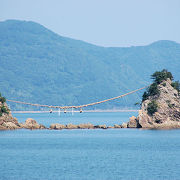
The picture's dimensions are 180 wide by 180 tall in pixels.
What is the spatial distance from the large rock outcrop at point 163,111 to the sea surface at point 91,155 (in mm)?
2321

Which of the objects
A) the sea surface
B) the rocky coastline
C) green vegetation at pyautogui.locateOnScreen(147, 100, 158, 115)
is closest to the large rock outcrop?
the rocky coastline

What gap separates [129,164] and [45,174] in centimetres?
839

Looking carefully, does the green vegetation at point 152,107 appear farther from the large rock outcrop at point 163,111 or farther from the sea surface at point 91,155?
the sea surface at point 91,155

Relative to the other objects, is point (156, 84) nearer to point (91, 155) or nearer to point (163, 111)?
point (163, 111)

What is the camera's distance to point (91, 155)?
55.0 metres

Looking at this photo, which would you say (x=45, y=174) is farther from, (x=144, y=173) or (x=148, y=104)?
(x=148, y=104)

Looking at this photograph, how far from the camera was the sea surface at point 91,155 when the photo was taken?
4306cm

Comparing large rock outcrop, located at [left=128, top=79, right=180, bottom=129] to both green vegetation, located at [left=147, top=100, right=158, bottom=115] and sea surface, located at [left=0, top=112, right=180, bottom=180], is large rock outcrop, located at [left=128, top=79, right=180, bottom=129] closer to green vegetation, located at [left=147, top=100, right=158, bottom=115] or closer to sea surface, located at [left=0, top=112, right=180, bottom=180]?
green vegetation, located at [left=147, top=100, right=158, bottom=115]

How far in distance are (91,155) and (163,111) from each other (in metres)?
28.7

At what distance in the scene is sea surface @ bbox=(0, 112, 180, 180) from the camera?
141ft

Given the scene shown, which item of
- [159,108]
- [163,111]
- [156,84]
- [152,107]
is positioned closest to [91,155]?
[152,107]

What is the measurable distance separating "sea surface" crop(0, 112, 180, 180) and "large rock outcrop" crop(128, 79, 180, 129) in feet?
7.62

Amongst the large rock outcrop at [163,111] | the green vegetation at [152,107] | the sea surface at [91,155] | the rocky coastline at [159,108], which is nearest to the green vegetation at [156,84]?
the rocky coastline at [159,108]

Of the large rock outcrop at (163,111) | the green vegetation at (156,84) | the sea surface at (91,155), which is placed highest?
the green vegetation at (156,84)
